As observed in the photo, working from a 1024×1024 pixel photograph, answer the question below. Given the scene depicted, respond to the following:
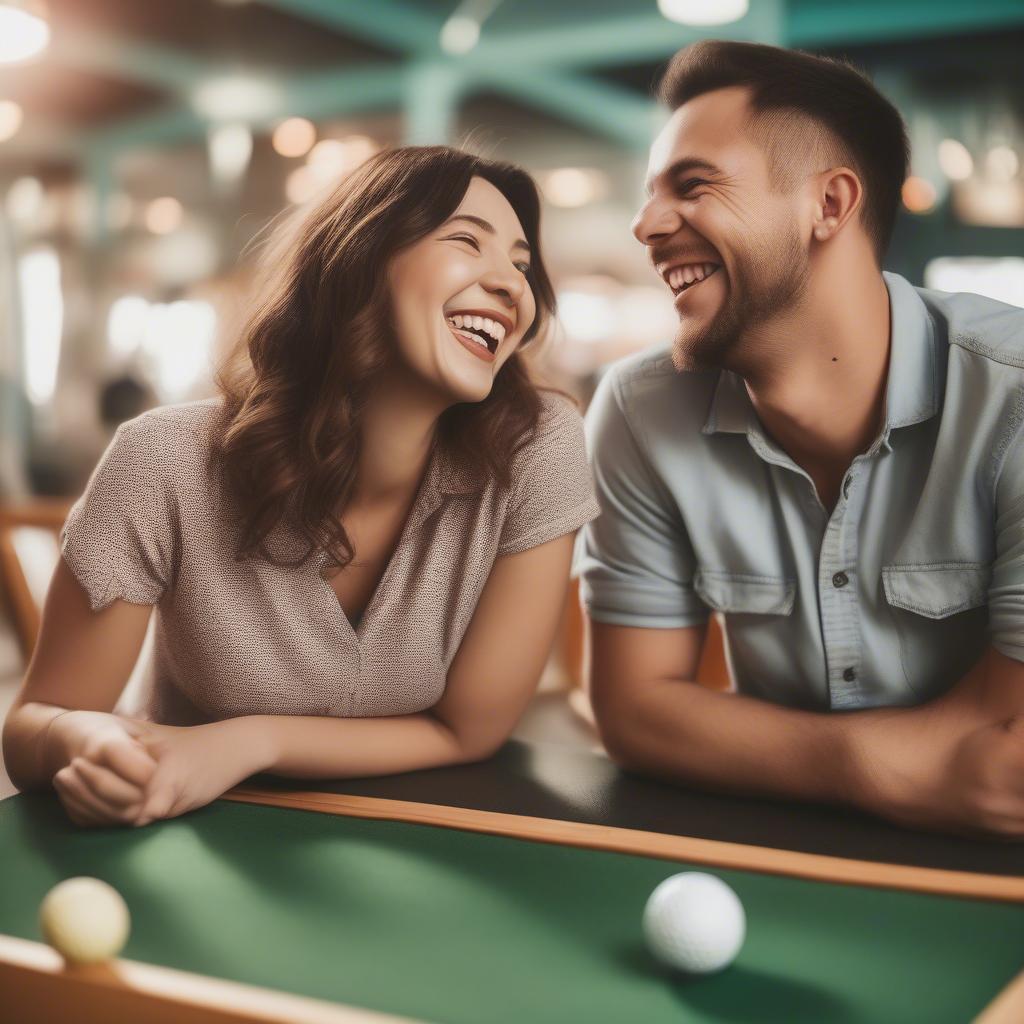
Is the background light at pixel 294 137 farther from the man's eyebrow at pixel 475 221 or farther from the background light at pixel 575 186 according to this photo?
the man's eyebrow at pixel 475 221

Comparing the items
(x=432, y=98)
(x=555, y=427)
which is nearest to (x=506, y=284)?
(x=555, y=427)

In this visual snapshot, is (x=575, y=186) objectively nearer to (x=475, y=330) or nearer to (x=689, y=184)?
(x=689, y=184)

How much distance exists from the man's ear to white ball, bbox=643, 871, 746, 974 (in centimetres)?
103

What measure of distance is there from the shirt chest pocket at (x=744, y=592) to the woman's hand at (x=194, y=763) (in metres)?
0.67

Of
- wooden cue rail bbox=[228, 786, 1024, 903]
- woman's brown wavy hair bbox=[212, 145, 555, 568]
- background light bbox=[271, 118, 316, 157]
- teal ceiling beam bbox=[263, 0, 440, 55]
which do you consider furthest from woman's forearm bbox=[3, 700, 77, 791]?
background light bbox=[271, 118, 316, 157]

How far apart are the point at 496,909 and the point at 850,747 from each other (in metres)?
0.51

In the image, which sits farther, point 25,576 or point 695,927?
point 25,576

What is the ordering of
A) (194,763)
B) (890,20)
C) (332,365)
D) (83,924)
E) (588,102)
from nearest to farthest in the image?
1. (83,924)
2. (194,763)
3. (332,365)
4. (890,20)
5. (588,102)

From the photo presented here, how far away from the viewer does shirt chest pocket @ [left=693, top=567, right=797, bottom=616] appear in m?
1.62

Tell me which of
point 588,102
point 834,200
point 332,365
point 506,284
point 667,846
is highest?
point 588,102

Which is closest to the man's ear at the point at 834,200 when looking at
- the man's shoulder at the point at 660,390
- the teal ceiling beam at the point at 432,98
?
the man's shoulder at the point at 660,390

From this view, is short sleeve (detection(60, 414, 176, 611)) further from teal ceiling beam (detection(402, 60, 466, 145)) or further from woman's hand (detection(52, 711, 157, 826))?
teal ceiling beam (detection(402, 60, 466, 145))

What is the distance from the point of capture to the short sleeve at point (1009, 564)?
53.4 inches

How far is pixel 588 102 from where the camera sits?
633 cm
